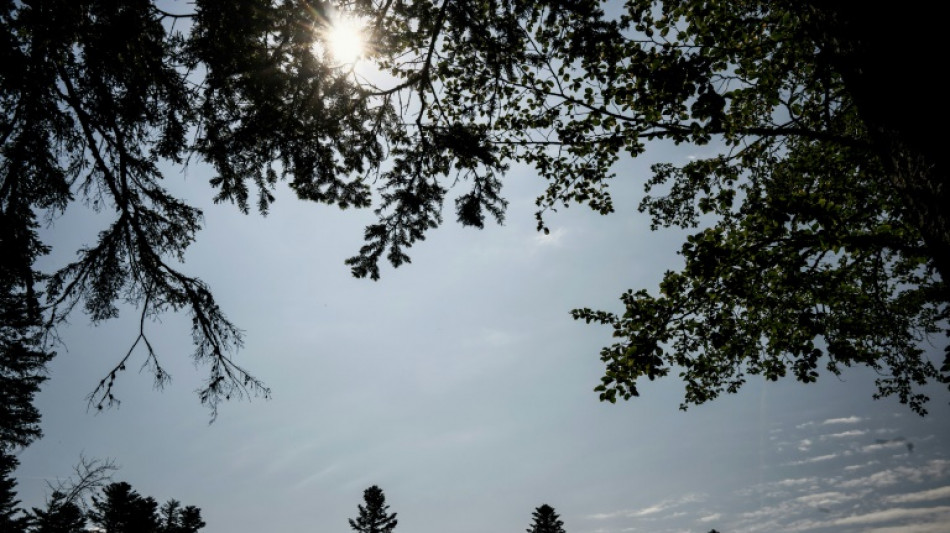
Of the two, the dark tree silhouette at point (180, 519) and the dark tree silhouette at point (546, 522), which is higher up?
the dark tree silhouette at point (180, 519)

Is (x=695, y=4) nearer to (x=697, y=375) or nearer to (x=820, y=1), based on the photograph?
(x=820, y=1)

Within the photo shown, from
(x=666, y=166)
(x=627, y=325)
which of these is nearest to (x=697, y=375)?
(x=627, y=325)

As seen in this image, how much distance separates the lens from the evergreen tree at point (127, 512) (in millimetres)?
22797

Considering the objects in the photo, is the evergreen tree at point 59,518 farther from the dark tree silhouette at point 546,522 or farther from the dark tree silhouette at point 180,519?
the dark tree silhouette at point 546,522

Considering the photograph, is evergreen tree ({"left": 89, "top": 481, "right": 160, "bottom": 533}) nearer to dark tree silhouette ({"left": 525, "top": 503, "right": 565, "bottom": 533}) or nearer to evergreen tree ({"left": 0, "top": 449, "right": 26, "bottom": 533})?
evergreen tree ({"left": 0, "top": 449, "right": 26, "bottom": 533})

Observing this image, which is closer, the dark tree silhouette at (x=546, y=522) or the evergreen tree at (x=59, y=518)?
the evergreen tree at (x=59, y=518)

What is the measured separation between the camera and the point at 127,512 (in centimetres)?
2345

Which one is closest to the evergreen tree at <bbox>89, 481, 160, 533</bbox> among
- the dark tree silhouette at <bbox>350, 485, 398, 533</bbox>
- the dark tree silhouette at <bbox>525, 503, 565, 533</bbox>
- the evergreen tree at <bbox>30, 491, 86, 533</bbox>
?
the evergreen tree at <bbox>30, 491, 86, 533</bbox>

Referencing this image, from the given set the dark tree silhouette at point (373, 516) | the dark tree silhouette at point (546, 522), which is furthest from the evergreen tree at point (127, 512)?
the dark tree silhouette at point (546, 522)

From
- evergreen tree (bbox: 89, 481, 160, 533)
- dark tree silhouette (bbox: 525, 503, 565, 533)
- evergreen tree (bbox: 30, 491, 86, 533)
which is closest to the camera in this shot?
evergreen tree (bbox: 30, 491, 86, 533)

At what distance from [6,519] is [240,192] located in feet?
97.3

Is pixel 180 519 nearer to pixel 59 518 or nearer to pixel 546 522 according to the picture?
pixel 59 518

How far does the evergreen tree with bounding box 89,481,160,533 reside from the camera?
22.8m

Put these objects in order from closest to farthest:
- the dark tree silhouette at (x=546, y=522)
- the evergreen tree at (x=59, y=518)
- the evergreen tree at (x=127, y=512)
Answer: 1. the evergreen tree at (x=59, y=518)
2. the evergreen tree at (x=127, y=512)
3. the dark tree silhouette at (x=546, y=522)
